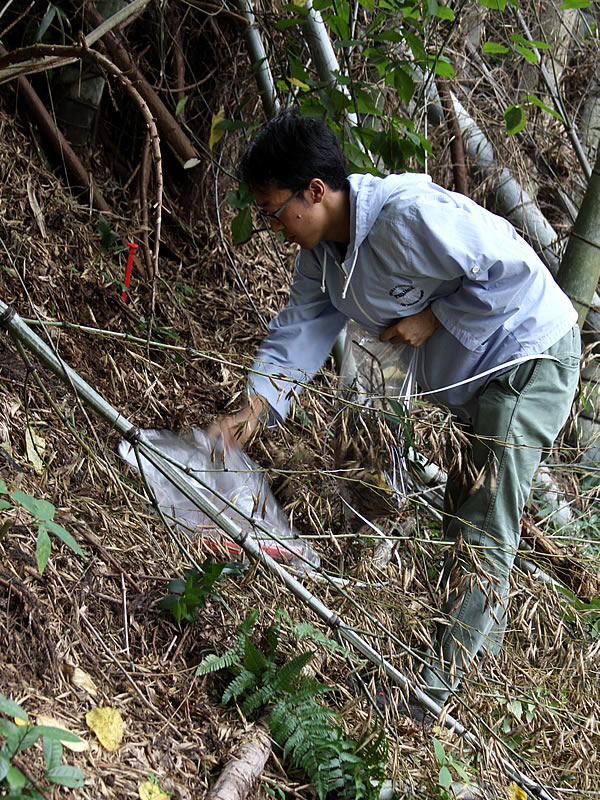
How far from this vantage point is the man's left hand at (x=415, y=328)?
7.22ft

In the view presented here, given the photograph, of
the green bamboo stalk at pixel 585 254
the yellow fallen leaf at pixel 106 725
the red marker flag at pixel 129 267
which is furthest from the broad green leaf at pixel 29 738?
the green bamboo stalk at pixel 585 254

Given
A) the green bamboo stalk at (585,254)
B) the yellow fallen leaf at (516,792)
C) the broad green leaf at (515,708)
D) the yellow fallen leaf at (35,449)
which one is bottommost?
the broad green leaf at (515,708)

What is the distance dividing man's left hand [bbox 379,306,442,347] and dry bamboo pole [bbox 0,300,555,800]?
2.58 ft

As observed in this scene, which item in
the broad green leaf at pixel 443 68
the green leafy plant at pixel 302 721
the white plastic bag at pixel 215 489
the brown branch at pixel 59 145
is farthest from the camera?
the brown branch at pixel 59 145

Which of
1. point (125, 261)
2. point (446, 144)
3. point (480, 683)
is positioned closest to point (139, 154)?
point (125, 261)

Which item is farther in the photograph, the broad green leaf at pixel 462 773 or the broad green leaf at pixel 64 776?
the broad green leaf at pixel 462 773

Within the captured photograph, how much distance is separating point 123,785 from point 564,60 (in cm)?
464

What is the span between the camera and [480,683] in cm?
178

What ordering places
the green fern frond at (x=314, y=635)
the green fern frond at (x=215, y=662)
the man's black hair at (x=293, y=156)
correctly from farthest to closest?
the man's black hair at (x=293, y=156), the green fern frond at (x=314, y=635), the green fern frond at (x=215, y=662)

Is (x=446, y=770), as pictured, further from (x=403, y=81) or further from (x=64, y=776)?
(x=403, y=81)

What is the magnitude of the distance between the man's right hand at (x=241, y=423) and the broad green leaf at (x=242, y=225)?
32.6 inches

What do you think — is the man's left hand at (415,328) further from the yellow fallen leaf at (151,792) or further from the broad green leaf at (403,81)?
the yellow fallen leaf at (151,792)

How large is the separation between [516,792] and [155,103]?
2738mm

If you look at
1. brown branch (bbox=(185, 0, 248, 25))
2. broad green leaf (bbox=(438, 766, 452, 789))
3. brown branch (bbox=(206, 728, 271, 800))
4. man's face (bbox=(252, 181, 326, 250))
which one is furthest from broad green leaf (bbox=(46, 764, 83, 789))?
brown branch (bbox=(185, 0, 248, 25))
